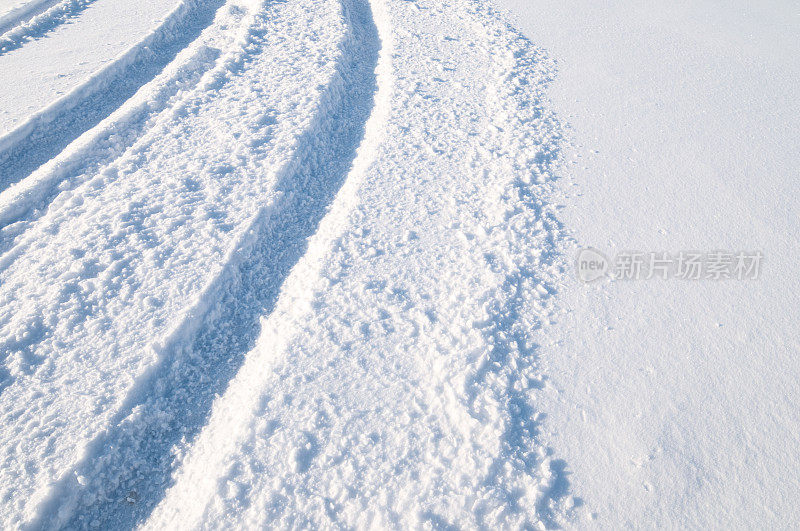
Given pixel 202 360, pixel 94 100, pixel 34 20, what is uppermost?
pixel 34 20

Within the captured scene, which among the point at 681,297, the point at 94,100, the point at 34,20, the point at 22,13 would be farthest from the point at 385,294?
the point at 22,13

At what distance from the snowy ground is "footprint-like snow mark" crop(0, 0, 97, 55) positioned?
182mm

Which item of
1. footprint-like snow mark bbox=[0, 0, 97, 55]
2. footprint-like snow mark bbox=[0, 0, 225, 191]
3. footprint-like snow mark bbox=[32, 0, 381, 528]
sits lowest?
footprint-like snow mark bbox=[32, 0, 381, 528]

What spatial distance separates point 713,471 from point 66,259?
3.46 meters

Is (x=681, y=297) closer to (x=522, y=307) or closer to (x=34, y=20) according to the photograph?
(x=522, y=307)

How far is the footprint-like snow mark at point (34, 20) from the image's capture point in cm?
504

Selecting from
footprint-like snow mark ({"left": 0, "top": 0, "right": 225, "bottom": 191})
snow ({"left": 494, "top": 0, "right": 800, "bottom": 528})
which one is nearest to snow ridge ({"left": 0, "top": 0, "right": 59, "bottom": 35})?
footprint-like snow mark ({"left": 0, "top": 0, "right": 225, "bottom": 191})

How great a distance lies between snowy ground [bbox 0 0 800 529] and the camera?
2.06 meters

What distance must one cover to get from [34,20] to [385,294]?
5487mm

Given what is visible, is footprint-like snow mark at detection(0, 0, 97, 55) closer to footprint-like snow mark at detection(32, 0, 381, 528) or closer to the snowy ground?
the snowy ground

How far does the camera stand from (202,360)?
2.54 m

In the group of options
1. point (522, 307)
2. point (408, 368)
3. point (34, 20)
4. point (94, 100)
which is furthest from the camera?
point (34, 20)

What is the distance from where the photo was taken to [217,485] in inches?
79.4

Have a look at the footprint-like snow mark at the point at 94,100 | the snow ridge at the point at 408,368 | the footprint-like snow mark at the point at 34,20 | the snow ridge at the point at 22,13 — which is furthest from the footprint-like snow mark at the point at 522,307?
the snow ridge at the point at 22,13
